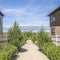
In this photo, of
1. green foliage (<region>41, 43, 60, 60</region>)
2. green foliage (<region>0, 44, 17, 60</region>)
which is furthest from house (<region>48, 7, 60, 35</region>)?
green foliage (<region>0, 44, 17, 60</region>)

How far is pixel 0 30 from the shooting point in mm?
40562

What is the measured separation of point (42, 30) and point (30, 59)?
8324 millimetres

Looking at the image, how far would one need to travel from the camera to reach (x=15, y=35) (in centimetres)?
2434

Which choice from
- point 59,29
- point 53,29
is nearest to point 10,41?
point 59,29

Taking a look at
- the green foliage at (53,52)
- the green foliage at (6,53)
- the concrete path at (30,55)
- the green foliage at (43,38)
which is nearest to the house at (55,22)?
the green foliage at (43,38)

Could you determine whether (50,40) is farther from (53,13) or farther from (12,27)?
(53,13)

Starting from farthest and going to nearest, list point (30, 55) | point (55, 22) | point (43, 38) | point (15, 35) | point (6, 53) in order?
point (55, 22)
point (43, 38)
point (15, 35)
point (30, 55)
point (6, 53)

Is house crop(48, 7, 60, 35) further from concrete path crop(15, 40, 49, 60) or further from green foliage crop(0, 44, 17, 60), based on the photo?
green foliage crop(0, 44, 17, 60)

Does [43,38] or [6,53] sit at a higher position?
[43,38]

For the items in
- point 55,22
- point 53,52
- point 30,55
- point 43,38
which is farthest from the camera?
point 55,22

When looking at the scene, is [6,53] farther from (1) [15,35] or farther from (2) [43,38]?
(2) [43,38]

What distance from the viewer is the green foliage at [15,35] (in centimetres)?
2347

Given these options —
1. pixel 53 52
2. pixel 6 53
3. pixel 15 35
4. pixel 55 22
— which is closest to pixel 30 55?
pixel 15 35

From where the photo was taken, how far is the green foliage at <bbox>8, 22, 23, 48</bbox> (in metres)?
23.5
